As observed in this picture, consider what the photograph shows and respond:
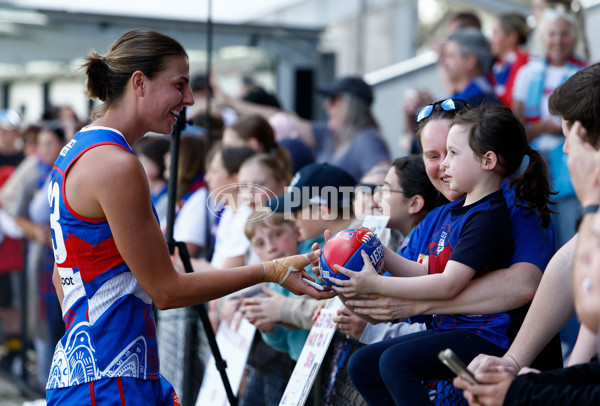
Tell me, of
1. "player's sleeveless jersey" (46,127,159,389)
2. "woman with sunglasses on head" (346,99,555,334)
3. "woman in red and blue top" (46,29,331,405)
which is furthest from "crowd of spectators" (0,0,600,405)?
"player's sleeveless jersey" (46,127,159,389)

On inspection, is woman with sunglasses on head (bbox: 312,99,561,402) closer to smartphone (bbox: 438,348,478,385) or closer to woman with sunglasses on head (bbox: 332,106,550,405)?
woman with sunglasses on head (bbox: 332,106,550,405)

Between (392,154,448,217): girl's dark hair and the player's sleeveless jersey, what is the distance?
1.19 m

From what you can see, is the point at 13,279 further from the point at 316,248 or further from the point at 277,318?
the point at 316,248

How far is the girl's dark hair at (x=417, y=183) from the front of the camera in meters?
3.32

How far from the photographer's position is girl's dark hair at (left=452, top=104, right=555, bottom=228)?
2674 mm

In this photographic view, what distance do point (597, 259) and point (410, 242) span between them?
114 cm

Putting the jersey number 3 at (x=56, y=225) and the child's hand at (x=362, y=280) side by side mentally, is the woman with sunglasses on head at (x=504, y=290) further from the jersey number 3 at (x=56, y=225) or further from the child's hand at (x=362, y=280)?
the jersey number 3 at (x=56, y=225)

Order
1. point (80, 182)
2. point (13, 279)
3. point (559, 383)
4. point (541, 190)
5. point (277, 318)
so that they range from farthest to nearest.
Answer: point (13, 279) < point (277, 318) < point (541, 190) < point (80, 182) < point (559, 383)

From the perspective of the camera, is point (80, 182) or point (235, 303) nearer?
point (80, 182)

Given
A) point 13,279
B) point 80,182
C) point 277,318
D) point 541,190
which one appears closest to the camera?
point 80,182

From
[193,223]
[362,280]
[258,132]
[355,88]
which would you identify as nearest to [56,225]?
[362,280]

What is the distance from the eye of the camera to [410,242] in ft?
9.91

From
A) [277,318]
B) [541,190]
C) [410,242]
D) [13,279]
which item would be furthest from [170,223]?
[13,279]

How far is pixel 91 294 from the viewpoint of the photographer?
8.66 ft
